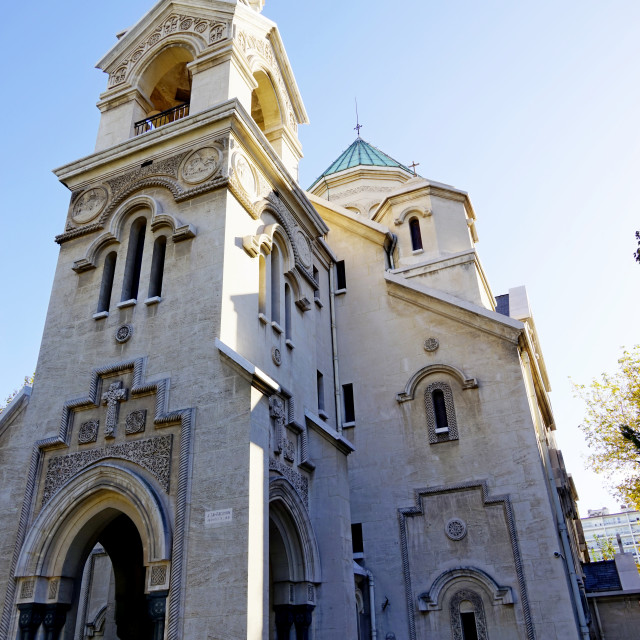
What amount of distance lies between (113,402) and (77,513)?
2117 millimetres

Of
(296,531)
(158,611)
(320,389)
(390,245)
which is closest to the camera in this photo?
(158,611)

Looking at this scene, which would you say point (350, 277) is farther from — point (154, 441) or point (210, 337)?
point (154, 441)

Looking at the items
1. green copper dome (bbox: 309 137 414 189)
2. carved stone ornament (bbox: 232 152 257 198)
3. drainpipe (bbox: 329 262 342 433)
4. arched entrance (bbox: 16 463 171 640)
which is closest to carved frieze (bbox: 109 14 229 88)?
carved stone ornament (bbox: 232 152 257 198)

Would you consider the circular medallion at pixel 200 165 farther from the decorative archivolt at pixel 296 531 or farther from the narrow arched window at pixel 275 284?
the decorative archivolt at pixel 296 531

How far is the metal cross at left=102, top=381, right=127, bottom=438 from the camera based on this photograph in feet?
39.8

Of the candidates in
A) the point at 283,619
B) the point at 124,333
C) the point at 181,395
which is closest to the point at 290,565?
the point at 283,619

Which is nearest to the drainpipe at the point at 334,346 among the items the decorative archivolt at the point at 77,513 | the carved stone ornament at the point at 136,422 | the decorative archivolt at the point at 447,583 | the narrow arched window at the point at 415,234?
the narrow arched window at the point at 415,234

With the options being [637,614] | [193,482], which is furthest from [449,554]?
[637,614]

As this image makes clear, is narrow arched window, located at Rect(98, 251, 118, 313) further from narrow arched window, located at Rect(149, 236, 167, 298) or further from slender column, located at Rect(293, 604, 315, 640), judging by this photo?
slender column, located at Rect(293, 604, 315, 640)

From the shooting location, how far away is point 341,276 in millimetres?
20984

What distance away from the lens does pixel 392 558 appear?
639 inches

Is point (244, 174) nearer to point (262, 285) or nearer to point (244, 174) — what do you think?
point (244, 174)

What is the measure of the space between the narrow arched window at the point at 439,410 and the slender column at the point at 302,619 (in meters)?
6.24

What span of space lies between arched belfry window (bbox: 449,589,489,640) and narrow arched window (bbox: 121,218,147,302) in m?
10.3
